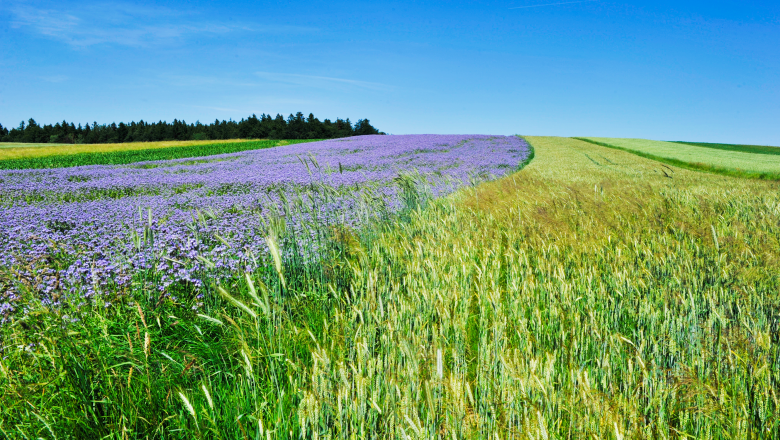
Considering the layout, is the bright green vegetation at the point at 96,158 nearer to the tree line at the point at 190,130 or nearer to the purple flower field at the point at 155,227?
the purple flower field at the point at 155,227

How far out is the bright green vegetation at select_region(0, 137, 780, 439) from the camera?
58.4 inches

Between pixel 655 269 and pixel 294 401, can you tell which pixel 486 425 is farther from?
pixel 655 269

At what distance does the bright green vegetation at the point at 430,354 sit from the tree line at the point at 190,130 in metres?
70.8

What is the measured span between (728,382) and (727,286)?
1.36 m

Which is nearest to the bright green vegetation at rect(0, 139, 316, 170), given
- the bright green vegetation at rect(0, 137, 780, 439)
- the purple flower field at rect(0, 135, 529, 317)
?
the purple flower field at rect(0, 135, 529, 317)

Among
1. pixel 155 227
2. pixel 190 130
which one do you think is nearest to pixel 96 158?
pixel 155 227

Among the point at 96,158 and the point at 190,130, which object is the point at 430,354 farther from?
the point at 190,130

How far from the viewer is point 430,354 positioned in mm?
1771

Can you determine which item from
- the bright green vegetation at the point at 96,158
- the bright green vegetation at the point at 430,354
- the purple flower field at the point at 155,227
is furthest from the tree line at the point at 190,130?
the bright green vegetation at the point at 430,354

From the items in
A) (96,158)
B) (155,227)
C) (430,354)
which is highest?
(96,158)

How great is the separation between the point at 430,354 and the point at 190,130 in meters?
96.6

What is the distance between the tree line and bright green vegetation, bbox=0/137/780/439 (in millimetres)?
70778

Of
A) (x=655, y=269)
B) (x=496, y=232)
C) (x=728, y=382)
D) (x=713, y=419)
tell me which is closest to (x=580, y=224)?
(x=496, y=232)

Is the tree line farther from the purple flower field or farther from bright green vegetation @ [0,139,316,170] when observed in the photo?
the purple flower field
